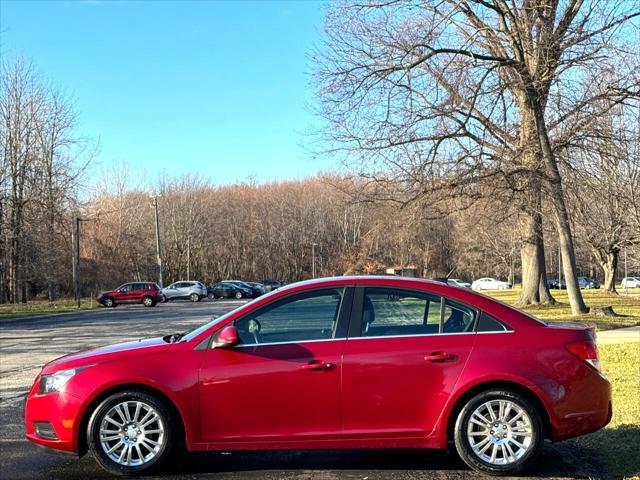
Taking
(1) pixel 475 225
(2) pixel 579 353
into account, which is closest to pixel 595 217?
(1) pixel 475 225

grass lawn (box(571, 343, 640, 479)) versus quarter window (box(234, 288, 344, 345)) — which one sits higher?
quarter window (box(234, 288, 344, 345))

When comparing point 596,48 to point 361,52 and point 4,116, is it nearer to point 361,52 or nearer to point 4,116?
point 361,52

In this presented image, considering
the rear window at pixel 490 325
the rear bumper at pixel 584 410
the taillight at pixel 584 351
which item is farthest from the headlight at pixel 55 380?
the taillight at pixel 584 351

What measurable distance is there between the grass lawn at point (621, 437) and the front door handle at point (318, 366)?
2.35 m

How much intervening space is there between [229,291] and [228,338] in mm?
48953

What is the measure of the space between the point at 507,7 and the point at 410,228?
8.07 m

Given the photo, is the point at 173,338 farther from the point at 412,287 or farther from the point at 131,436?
the point at 412,287

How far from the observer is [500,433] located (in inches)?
189

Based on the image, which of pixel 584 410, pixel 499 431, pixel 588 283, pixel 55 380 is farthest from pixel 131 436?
pixel 588 283

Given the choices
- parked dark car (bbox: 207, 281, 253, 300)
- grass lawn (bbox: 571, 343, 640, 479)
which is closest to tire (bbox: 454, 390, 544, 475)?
grass lawn (bbox: 571, 343, 640, 479)

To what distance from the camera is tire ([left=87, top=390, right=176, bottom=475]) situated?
4816 mm

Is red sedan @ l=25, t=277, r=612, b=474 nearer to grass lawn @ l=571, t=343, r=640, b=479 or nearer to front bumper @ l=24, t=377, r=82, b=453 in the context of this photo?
front bumper @ l=24, t=377, r=82, b=453

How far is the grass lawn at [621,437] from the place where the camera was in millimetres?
4922

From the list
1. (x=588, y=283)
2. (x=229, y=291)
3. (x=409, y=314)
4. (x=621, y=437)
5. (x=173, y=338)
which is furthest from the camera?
(x=588, y=283)
